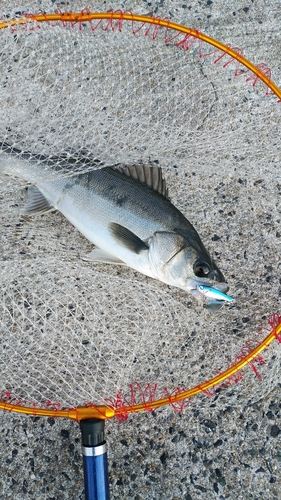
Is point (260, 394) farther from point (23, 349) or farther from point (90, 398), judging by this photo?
point (23, 349)

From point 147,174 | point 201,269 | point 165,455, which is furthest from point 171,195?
point 165,455

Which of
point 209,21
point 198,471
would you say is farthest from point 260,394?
point 209,21

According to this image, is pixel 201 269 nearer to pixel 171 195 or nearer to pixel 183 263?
pixel 183 263

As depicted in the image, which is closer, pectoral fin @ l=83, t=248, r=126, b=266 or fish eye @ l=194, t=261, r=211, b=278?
fish eye @ l=194, t=261, r=211, b=278

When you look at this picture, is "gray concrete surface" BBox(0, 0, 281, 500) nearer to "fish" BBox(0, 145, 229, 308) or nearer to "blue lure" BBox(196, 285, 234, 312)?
"blue lure" BBox(196, 285, 234, 312)

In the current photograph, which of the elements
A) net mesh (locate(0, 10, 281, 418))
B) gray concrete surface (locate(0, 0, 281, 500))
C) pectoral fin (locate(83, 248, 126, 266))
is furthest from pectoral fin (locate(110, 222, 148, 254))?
gray concrete surface (locate(0, 0, 281, 500))

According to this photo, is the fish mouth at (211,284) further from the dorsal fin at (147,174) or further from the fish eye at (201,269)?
the dorsal fin at (147,174)
